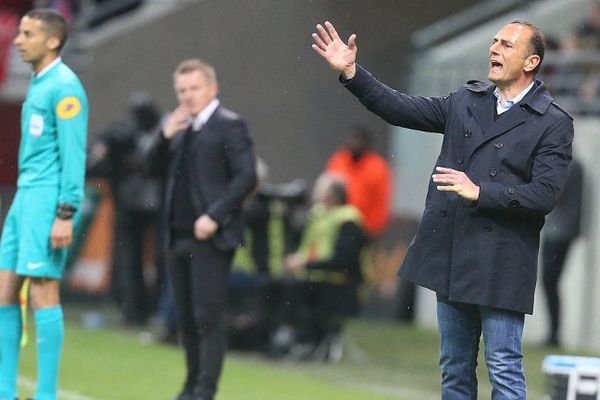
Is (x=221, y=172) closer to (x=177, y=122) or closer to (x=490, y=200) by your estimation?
(x=177, y=122)

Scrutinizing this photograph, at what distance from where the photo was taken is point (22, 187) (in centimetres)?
Answer: 849

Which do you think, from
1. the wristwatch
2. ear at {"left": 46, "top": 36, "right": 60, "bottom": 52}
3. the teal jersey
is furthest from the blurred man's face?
the wristwatch

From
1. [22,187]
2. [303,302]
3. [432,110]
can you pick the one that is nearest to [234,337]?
[303,302]

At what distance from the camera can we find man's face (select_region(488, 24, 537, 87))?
6762mm

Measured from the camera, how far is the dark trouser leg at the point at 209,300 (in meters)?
9.24

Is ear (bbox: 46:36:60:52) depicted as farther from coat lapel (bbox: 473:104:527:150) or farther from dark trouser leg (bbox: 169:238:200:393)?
coat lapel (bbox: 473:104:527:150)

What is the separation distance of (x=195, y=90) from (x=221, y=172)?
1.72 feet

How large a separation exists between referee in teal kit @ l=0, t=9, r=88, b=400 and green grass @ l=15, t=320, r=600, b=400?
1.37 m

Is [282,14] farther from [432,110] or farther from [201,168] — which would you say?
[432,110]

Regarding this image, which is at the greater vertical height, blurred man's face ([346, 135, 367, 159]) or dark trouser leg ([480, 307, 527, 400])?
blurred man's face ([346, 135, 367, 159])

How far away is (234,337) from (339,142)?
18.8 feet

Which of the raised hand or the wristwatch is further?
the wristwatch

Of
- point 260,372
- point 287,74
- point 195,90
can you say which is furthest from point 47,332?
point 287,74

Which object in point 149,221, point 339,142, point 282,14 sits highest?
point 282,14
